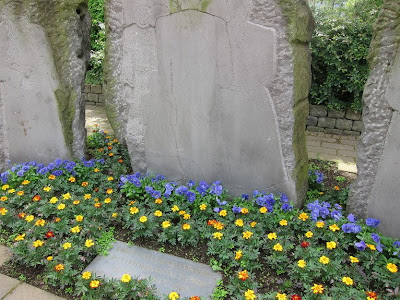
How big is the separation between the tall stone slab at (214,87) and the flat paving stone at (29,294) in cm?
129

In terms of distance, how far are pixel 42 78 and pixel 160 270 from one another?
6.15ft

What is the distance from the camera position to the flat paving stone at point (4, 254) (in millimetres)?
2340

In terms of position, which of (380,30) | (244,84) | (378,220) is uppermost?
(380,30)

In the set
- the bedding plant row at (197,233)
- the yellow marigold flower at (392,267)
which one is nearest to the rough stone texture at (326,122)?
the bedding plant row at (197,233)

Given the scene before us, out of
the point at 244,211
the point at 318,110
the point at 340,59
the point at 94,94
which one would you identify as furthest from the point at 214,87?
the point at 94,94

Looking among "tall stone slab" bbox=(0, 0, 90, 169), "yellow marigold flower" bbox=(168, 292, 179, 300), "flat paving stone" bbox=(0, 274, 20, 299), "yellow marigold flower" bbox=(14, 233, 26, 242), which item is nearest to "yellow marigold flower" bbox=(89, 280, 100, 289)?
"yellow marigold flower" bbox=(168, 292, 179, 300)

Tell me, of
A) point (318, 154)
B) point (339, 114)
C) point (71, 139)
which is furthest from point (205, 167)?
point (339, 114)

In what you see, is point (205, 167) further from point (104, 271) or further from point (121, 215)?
point (104, 271)

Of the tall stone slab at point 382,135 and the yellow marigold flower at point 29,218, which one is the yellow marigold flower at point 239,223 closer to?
the tall stone slab at point 382,135

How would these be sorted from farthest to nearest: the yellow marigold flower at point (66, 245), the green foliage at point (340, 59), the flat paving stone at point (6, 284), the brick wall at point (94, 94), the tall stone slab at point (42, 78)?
the brick wall at point (94, 94), the green foliage at point (340, 59), the tall stone slab at point (42, 78), the yellow marigold flower at point (66, 245), the flat paving stone at point (6, 284)

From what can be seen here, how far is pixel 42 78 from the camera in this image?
298cm

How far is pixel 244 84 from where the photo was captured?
2490 mm

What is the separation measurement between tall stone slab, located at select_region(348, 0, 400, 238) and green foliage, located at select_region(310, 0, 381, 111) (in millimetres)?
2502

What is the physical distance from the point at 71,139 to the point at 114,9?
1.22 metres
